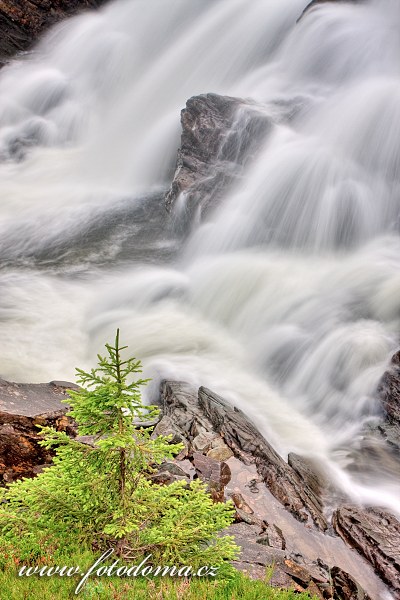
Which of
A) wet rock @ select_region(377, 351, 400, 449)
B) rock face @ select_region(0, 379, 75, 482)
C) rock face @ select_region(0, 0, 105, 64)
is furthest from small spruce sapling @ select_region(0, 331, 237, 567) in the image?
rock face @ select_region(0, 0, 105, 64)

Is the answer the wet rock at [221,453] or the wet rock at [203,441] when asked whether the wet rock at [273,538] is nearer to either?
the wet rock at [221,453]

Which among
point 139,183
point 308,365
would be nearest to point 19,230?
point 139,183

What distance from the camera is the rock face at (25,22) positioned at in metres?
32.7

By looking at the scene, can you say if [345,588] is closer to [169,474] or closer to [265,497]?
[265,497]

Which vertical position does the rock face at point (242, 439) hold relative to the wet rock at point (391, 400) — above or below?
above

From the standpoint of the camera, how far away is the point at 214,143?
19641mm

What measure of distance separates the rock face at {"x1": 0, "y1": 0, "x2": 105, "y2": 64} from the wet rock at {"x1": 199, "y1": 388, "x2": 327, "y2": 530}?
103 ft

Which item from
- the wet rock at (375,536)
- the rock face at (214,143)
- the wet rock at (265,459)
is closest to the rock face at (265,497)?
the wet rock at (265,459)

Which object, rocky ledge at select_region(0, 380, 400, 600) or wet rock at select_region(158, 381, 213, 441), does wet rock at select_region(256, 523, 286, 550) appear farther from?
wet rock at select_region(158, 381, 213, 441)

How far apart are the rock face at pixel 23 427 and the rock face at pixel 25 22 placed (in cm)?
3096

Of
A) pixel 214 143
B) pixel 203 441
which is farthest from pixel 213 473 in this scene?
pixel 214 143

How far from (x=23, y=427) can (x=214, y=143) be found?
15.3m

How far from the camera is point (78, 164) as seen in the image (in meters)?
25.1

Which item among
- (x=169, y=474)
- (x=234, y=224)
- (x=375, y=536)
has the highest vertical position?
(x=169, y=474)
